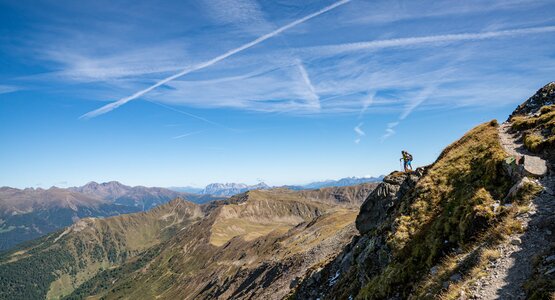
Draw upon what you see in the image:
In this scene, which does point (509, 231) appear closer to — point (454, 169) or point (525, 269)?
point (525, 269)

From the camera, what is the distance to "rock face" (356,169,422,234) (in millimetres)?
43406

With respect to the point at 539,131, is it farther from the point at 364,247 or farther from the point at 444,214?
the point at 364,247

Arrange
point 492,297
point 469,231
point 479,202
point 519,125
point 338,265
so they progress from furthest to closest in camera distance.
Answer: point 338,265 < point 519,125 < point 479,202 < point 469,231 < point 492,297

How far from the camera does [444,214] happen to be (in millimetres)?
24562

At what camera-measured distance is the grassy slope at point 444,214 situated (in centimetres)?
2142

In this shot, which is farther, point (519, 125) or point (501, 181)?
point (519, 125)

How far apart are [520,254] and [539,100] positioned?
3338 cm

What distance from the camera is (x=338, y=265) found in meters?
45.8


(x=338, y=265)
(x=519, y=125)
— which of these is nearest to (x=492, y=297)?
(x=519, y=125)

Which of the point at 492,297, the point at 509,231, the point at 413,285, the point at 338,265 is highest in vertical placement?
the point at 509,231

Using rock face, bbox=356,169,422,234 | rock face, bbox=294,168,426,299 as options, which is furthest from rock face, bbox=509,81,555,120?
rock face, bbox=356,169,422,234

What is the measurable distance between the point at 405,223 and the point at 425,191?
14.4 ft

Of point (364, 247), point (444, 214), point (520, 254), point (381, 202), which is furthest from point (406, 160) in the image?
point (520, 254)

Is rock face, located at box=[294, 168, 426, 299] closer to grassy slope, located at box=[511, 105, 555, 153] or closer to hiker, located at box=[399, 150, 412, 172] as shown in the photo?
hiker, located at box=[399, 150, 412, 172]
